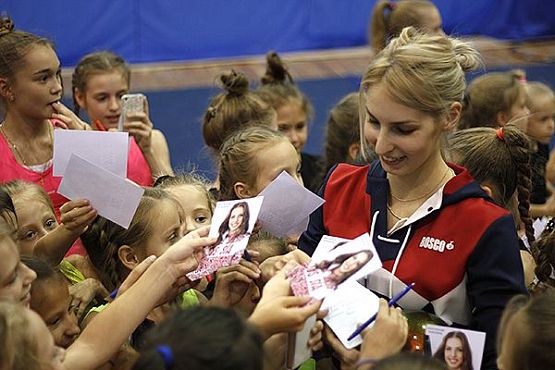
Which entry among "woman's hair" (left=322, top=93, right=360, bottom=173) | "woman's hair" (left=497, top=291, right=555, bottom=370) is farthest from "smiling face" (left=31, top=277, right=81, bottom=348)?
"woman's hair" (left=322, top=93, right=360, bottom=173)

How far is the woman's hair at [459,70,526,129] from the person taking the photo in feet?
15.4

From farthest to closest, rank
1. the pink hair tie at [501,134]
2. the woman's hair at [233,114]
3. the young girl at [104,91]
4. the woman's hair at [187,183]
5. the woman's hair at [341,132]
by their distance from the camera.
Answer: the young girl at [104,91], the woman's hair at [341,132], the woman's hair at [233,114], the woman's hair at [187,183], the pink hair tie at [501,134]

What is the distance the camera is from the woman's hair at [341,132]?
467 centimetres

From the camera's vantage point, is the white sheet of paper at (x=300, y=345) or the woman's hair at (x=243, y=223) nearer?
the white sheet of paper at (x=300, y=345)

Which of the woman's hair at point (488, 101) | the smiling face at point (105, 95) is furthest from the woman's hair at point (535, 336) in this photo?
the smiling face at point (105, 95)

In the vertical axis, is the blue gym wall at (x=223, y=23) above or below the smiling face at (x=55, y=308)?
below

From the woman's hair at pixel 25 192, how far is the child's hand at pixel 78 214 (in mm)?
311

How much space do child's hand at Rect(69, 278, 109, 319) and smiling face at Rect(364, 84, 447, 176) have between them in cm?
105

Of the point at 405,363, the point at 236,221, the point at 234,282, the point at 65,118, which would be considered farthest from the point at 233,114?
the point at 405,363

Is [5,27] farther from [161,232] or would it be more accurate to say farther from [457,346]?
[457,346]

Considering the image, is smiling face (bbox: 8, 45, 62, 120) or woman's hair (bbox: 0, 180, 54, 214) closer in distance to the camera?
woman's hair (bbox: 0, 180, 54, 214)

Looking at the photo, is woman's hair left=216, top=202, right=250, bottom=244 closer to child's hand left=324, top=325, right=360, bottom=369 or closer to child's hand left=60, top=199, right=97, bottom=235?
child's hand left=324, top=325, right=360, bottom=369

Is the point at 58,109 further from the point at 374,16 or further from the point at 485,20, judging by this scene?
the point at 485,20

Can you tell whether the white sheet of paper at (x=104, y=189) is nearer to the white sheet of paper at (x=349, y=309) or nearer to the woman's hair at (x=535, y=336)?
the white sheet of paper at (x=349, y=309)
